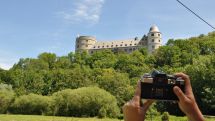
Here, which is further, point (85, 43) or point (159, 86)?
point (85, 43)

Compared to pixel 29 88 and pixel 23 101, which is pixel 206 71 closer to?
pixel 23 101

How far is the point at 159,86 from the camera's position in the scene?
2.43m

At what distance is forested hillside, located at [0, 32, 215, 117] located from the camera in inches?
2410

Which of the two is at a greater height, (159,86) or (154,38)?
(154,38)

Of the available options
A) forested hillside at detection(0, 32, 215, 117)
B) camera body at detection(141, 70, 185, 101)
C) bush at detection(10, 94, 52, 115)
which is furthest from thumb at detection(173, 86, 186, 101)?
bush at detection(10, 94, 52, 115)

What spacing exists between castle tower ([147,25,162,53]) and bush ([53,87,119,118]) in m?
110

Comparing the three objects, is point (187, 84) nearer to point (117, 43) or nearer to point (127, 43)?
point (127, 43)

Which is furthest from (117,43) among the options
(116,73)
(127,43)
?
(116,73)

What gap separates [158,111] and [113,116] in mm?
6214

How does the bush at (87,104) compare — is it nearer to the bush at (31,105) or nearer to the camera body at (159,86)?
the bush at (31,105)

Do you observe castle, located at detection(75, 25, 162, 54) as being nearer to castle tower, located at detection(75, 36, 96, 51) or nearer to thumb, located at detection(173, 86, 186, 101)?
castle tower, located at detection(75, 36, 96, 51)

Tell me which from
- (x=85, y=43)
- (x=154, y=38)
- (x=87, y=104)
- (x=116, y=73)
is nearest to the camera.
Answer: (x=87, y=104)

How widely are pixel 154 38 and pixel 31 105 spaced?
369ft

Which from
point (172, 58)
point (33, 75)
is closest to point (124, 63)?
point (172, 58)
